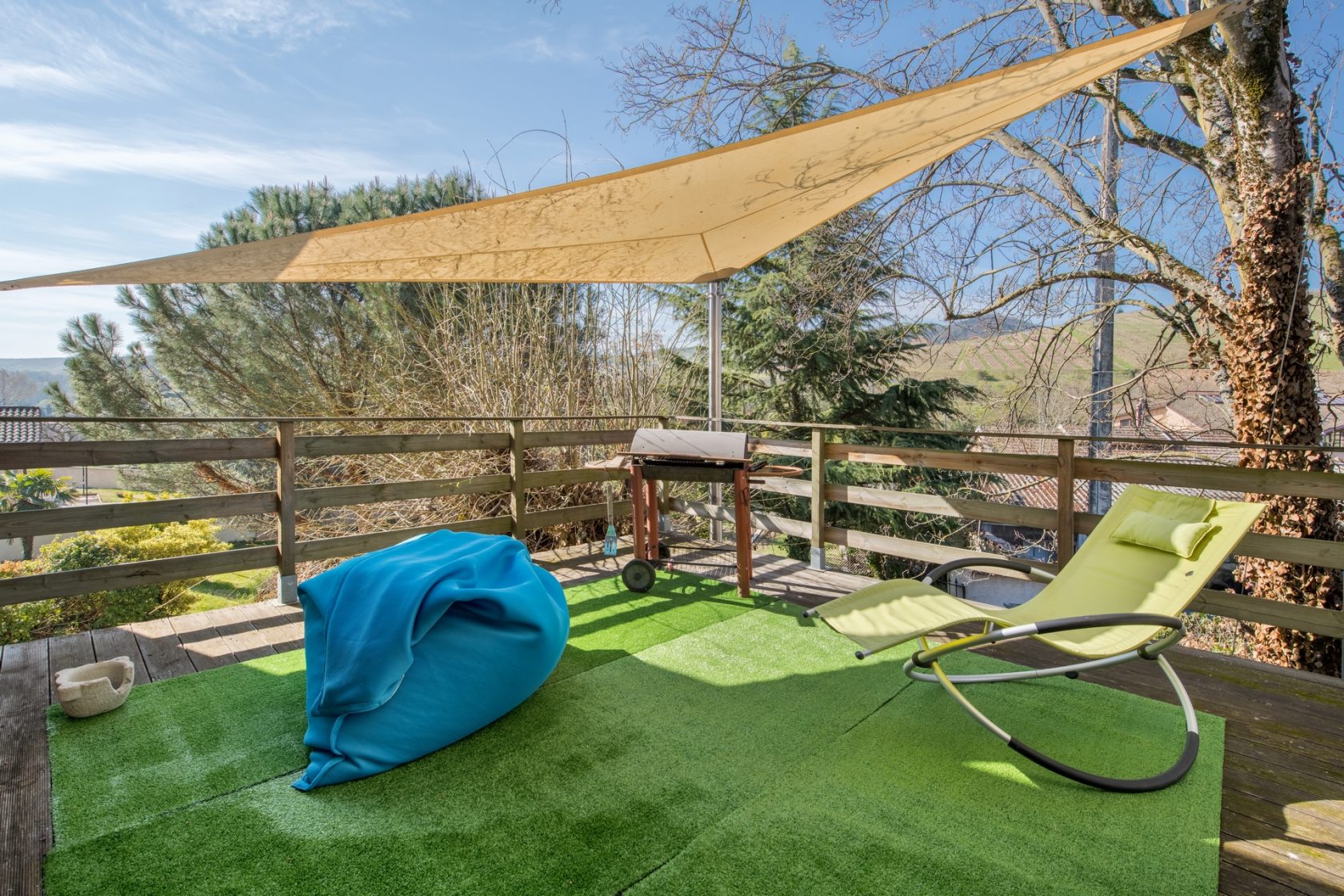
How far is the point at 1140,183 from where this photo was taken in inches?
215

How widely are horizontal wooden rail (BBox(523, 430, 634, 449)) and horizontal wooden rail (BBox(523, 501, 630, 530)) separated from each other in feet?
1.66

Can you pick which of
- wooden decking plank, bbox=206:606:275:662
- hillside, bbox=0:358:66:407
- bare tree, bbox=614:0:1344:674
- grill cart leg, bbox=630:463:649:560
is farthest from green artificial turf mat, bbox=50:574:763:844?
hillside, bbox=0:358:66:407

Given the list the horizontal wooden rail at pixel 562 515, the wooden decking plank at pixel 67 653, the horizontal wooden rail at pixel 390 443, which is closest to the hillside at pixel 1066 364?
the horizontal wooden rail at pixel 562 515

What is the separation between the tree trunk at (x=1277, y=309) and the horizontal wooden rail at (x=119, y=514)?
20.4 feet

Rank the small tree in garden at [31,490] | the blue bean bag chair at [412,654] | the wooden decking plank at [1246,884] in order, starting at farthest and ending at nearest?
the small tree in garden at [31,490] → the blue bean bag chair at [412,654] → the wooden decking plank at [1246,884]

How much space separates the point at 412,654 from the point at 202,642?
1.93m

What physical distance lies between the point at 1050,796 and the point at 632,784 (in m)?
1.23

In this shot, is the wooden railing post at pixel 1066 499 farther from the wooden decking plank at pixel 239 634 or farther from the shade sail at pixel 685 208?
the wooden decking plank at pixel 239 634

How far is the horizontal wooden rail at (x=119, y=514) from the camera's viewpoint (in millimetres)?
3074

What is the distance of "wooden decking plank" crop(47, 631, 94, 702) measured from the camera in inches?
115

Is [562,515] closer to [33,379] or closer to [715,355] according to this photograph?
[715,355]

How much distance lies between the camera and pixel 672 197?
3074 mm

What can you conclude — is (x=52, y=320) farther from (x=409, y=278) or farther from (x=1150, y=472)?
(x=1150, y=472)

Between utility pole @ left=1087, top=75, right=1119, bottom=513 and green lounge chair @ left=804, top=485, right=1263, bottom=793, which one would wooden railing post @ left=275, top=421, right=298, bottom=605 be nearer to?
green lounge chair @ left=804, top=485, right=1263, bottom=793
